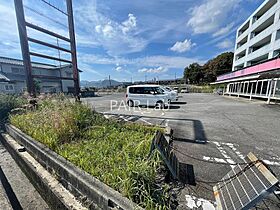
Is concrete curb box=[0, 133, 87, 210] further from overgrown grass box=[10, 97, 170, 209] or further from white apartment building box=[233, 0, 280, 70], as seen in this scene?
white apartment building box=[233, 0, 280, 70]

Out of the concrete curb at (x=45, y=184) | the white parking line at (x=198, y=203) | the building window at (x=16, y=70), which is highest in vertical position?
the building window at (x=16, y=70)

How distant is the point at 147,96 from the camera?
11.2 meters

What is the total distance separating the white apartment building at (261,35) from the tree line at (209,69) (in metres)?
16.4

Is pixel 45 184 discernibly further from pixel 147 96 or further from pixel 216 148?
pixel 147 96

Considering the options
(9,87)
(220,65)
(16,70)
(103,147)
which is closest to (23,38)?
(103,147)

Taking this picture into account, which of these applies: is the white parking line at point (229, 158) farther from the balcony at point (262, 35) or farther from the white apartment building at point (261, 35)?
the balcony at point (262, 35)

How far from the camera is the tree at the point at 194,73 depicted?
51787 millimetres

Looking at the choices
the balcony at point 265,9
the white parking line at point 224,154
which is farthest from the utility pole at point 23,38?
the balcony at point 265,9

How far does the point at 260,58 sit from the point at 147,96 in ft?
67.4

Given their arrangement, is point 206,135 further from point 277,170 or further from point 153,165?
point 153,165

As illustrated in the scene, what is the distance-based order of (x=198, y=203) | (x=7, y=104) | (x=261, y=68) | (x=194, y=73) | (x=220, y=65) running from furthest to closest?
(x=194, y=73), (x=220, y=65), (x=261, y=68), (x=7, y=104), (x=198, y=203)

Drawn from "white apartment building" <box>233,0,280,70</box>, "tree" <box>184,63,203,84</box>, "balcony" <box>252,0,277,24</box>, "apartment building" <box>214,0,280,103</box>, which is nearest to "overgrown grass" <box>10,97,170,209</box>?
"apartment building" <box>214,0,280,103</box>

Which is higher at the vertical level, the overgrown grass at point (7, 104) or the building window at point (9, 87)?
the building window at point (9, 87)

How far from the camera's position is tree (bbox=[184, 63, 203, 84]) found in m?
51.8
